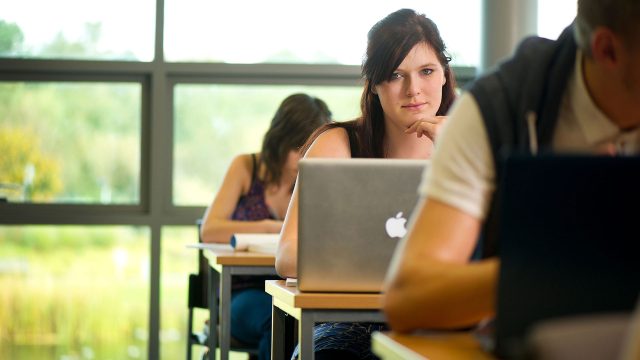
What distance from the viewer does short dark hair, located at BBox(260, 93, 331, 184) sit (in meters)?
4.49

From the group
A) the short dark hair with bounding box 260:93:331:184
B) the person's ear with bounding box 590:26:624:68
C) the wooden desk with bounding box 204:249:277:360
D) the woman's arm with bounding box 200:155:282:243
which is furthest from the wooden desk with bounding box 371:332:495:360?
the short dark hair with bounding box 260:93:331:184

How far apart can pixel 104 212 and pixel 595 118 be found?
15.1ft

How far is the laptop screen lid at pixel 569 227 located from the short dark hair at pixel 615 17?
0.25 m

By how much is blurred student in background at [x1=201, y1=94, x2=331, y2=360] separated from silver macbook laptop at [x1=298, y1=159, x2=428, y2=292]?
84.3 inches

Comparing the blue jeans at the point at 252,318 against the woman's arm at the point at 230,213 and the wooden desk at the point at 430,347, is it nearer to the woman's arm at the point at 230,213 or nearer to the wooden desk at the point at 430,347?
the woman's arm at the point at 230,213

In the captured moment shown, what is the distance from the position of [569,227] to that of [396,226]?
1096 mm

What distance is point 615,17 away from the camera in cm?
127

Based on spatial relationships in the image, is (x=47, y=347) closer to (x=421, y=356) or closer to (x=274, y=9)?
(x=274, y=9)

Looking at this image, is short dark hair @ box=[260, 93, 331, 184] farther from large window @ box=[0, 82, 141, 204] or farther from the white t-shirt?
the white t-shirt

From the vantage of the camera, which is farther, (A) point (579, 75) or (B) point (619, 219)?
(A) point (579, 75)

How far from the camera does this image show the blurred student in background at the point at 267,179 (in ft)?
14.5

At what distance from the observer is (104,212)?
18.9 feet

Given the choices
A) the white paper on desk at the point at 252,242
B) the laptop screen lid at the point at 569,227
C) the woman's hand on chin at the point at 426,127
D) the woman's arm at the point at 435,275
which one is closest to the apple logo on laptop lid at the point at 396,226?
the woman's hand on chin at the point at 426,127

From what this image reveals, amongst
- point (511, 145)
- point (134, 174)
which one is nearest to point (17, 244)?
point (134, 174)
